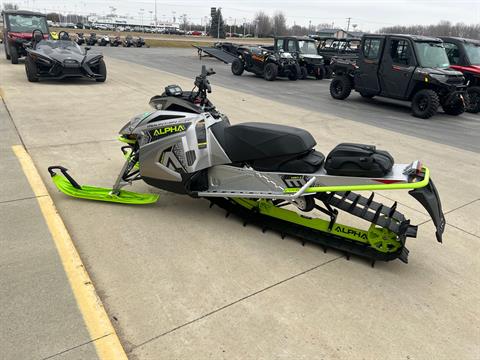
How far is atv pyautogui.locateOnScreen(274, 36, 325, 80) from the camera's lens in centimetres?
1708

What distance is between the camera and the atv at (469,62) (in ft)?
37.8

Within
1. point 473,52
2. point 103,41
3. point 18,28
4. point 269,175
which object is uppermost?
point 18,28

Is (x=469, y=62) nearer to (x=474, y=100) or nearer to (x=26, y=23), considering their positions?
(x=474, y=100)

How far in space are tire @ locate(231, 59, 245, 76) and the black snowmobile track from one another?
1421cm

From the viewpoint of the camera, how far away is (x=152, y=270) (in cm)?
300

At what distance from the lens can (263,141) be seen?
3359 millimetres

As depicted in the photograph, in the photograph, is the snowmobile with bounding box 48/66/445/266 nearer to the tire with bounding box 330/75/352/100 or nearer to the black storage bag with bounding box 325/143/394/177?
the black storage bag with bounding box 325/143/394/177

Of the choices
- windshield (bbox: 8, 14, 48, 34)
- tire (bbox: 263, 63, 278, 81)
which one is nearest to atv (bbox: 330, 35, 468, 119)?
tire (bbox: 263, 63, 278, 81)

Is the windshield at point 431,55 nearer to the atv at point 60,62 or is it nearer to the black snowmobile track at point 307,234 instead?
the black snowmobile track at point 307,234

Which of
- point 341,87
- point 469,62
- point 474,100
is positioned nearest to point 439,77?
point 474,100

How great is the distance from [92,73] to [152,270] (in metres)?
10.2

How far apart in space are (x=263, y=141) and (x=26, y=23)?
16632 mm

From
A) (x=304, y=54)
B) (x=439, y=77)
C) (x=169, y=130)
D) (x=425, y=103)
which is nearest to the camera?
(x=169, y=130)

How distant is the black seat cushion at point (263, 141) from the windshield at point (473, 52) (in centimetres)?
1117
